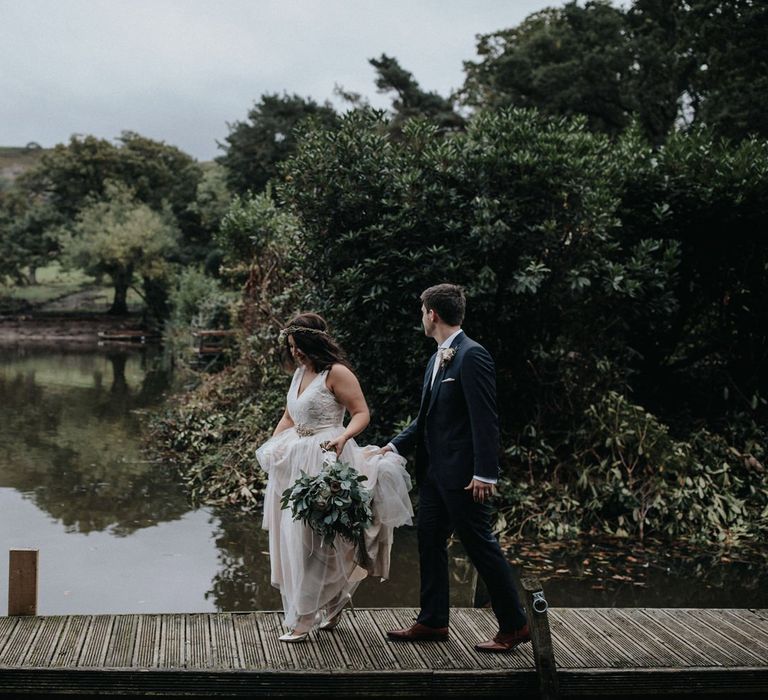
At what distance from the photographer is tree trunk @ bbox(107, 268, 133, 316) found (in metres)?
45.8

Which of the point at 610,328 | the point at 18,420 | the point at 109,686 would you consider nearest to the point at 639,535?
the point at 610,328

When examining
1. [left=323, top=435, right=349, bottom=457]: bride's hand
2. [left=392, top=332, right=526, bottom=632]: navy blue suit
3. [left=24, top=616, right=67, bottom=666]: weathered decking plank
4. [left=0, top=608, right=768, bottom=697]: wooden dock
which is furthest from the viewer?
[left=323, top=435, right=349, bottom=457]: bride's hand

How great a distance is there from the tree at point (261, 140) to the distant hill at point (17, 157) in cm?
10189

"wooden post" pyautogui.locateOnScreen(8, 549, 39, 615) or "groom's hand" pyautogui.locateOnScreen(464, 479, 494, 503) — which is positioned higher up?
"groom's hand" pyautogui.locateOnScreen(464, 479, 494, 503)

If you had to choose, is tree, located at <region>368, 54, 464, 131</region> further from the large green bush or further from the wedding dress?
the wedding dress

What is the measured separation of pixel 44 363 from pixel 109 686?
28170mm

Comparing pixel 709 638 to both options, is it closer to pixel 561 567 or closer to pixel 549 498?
pixel 561 567

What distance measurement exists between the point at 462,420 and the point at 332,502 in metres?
0.88

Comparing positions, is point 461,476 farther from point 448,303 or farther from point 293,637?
point 293,637

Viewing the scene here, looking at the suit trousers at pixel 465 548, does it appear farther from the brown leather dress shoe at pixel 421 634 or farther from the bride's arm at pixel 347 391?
the bride's arm at pixel 347 391

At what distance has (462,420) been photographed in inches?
188

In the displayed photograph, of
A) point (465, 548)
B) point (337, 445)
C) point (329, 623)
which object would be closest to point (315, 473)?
point (337, 445)

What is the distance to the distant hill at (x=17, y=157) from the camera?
135 m

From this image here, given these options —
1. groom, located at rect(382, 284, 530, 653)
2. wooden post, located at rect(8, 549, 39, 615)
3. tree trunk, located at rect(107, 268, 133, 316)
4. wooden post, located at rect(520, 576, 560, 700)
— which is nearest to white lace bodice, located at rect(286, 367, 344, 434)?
groom, located at rect(382, 284, 530, 653)
